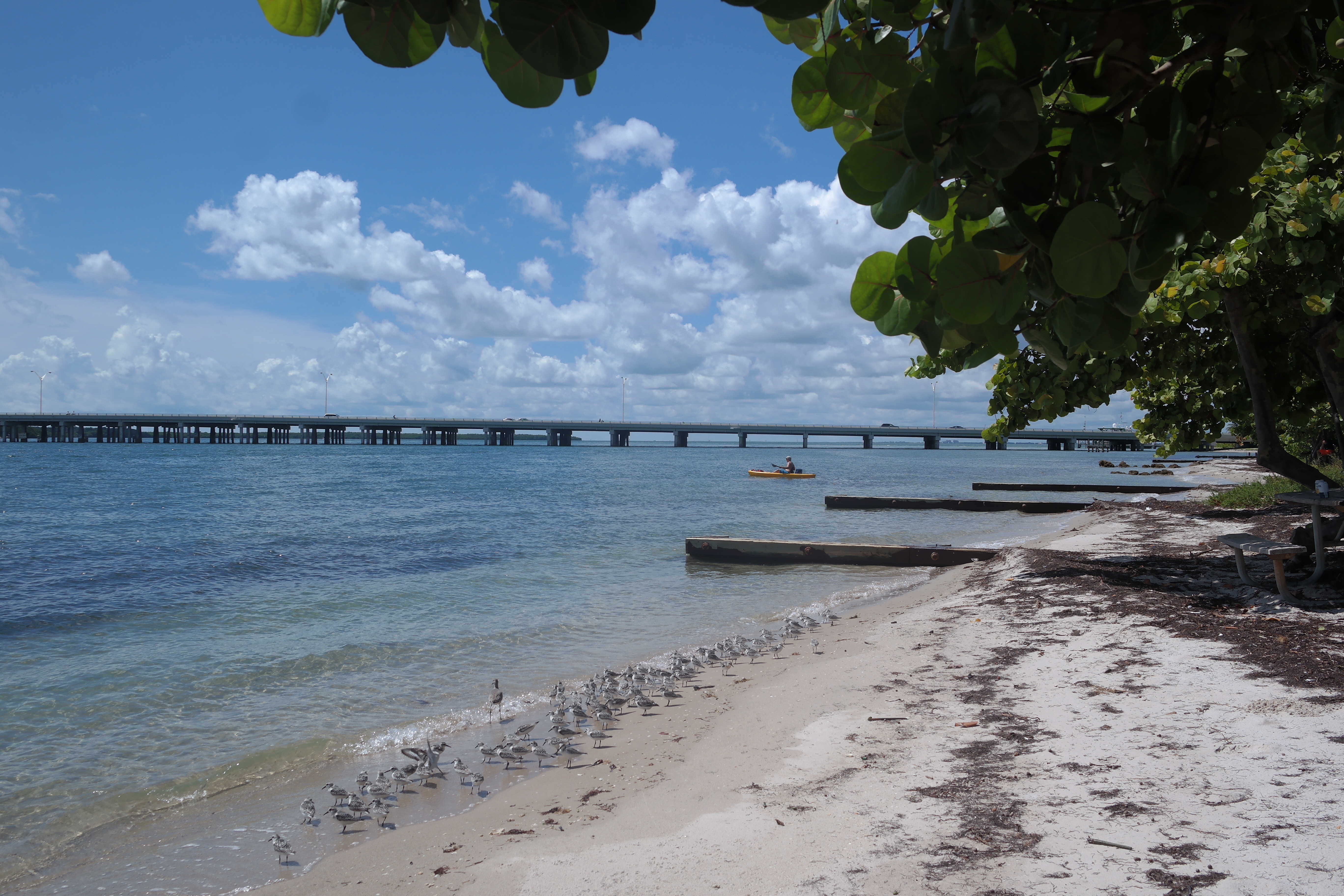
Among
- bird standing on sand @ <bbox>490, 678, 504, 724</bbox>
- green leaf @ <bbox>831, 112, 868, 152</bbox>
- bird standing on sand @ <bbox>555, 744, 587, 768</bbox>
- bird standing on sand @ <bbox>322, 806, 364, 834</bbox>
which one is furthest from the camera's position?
bird standing on sand @ <bbox>490, 678, 504, 724</bbox>

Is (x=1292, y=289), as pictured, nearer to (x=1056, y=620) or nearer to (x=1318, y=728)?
(x=1056, y=620)

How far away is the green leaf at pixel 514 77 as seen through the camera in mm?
1588

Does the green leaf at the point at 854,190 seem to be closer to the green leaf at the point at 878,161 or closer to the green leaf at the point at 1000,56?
the green leaf at the point at 878,161

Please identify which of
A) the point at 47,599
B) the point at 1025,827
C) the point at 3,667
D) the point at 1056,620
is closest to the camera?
the point at 1025,827

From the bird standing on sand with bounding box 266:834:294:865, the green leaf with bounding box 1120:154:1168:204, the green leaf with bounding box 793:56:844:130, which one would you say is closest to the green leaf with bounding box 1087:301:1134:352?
the green leaf with bounding box 1120:154:1168:204

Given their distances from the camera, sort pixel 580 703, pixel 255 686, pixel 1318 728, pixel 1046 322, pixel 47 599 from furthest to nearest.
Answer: pixel 47 599
pixel 255 686
pixel 580 703
pixel 1318 728
pixel 1046 322

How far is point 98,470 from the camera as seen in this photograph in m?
62.7

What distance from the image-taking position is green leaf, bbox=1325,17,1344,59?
6.43ft

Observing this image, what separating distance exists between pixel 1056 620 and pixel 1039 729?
11.8 ft

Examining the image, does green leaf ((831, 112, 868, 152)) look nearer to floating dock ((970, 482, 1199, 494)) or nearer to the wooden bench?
the wooden bench

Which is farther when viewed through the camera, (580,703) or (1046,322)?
(580,703)

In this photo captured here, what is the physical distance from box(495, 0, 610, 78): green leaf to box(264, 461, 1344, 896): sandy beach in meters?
3.55

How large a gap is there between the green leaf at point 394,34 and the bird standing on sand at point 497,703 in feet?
23.5

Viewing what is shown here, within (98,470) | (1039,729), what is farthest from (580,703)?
(98,470)
